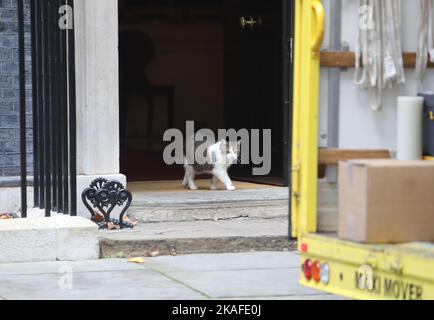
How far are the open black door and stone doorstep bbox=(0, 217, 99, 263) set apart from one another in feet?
9.81

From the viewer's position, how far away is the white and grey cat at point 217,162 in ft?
36.1

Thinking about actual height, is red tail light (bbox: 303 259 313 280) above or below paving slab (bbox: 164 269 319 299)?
above

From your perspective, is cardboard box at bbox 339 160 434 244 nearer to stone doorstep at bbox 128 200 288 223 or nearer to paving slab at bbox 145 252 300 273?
paving slab at bbox 145 252 300 273

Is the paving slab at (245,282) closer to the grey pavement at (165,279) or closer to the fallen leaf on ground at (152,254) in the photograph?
the grey pavement at (165,279)

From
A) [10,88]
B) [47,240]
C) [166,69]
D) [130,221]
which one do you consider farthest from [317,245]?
[166,69]

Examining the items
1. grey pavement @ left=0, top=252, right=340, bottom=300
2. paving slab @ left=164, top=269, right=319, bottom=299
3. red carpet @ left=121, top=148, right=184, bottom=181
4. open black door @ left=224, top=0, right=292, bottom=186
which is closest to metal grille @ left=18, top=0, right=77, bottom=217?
grey pavement @ left=0, top=252, right=340, bottom=300

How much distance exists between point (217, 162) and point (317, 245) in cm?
510

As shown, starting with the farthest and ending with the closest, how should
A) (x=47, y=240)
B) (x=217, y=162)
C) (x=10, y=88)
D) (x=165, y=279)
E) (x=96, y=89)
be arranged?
(x=217, y=162)
(x=96, y=89)
(x=10, y=88)
(x=47, y=240)
(x=165, y=279)

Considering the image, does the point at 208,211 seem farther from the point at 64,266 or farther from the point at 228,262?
the point at 64,266

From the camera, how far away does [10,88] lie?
9789 millimetres

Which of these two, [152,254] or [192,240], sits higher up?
[192,240]

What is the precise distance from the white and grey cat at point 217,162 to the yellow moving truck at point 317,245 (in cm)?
466

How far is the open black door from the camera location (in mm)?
11992
